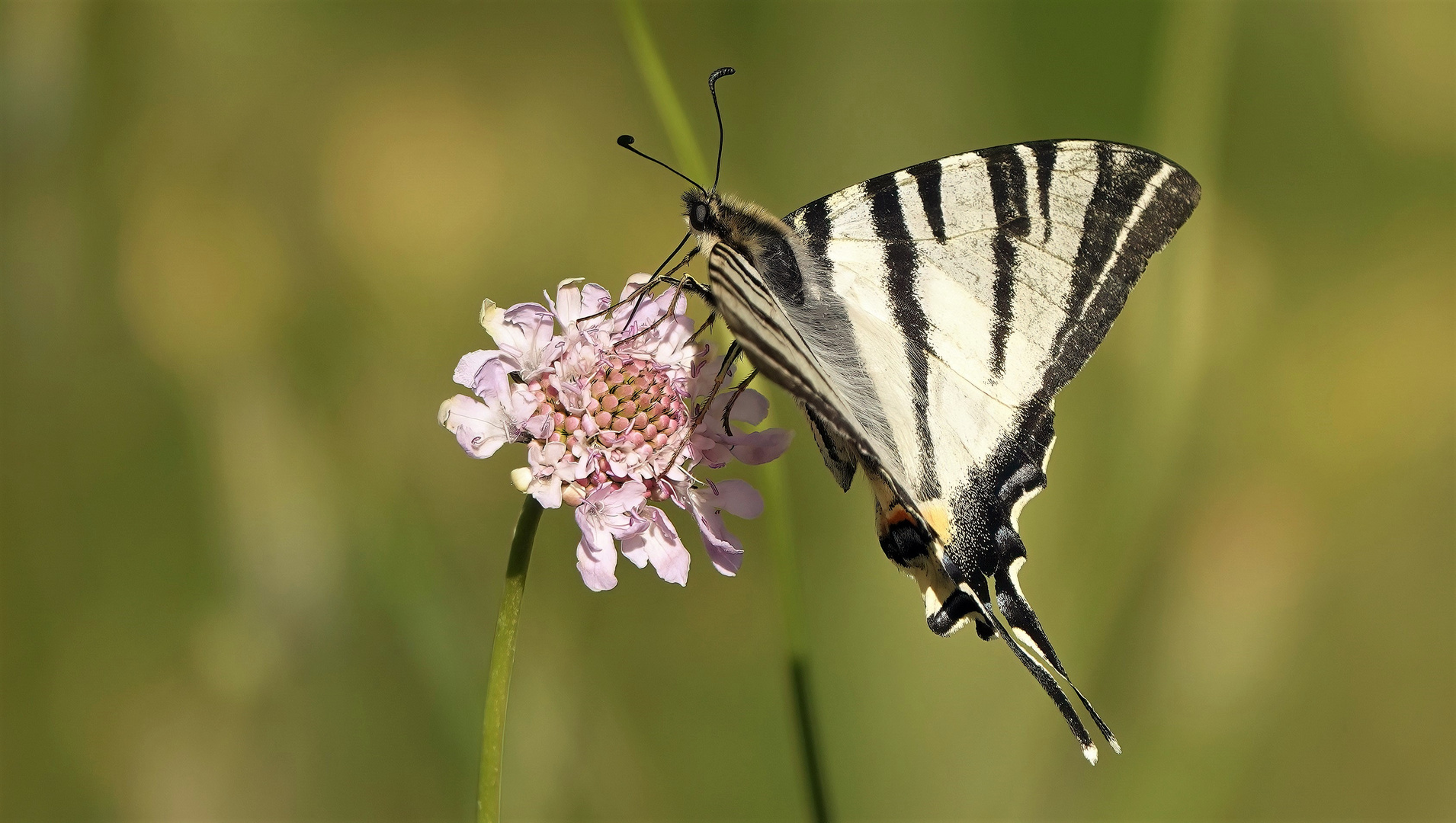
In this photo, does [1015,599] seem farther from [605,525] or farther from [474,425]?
[474,425]

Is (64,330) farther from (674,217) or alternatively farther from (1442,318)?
(1442,318)

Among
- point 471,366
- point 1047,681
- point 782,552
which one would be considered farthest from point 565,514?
point 1047,681

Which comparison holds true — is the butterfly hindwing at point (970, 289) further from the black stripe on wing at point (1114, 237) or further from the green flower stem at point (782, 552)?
the green flower stem at point (782, 552)

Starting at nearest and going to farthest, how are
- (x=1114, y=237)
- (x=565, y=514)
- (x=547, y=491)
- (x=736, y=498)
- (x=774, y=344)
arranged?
(x=774, y=344)
(x=547, y=491)
(x=736, y=498)
(x=1114, y=237)
(x=565, y=514)

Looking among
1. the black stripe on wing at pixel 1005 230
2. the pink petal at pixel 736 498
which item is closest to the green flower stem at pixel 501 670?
the pink petal at pixel 736 498

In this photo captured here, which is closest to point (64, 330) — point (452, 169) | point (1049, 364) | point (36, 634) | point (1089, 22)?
point (36, 634)

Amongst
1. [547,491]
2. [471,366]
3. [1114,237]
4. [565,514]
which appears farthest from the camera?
[565,514]
